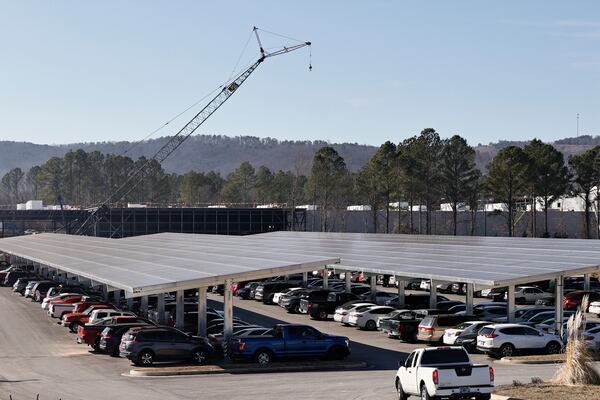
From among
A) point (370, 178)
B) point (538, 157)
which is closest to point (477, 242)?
point (538, 157)

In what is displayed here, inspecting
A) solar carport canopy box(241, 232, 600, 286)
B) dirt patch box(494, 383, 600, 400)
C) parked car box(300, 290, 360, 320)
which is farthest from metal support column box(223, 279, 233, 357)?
parked car box(300, 290, 360, 320)

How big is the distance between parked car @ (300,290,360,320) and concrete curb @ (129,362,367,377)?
18902mm

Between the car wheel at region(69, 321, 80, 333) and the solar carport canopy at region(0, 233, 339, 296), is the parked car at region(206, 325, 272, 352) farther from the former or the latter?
the car wheel at region(69, 321, 80, 333)

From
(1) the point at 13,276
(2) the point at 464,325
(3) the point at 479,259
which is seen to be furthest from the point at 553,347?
(1) the point at 13,276

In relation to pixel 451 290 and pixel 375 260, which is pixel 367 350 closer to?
pixel 375 260

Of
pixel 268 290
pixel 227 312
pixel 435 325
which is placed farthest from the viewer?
pixel 268 290

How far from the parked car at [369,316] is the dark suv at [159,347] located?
1495 cm

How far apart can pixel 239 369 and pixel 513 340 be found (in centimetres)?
1064

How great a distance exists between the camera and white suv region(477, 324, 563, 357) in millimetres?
36750

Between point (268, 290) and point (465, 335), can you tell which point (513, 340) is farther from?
point (268, 290)

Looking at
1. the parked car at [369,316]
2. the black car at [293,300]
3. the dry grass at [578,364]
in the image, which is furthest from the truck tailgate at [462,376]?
the black car at [293,300]

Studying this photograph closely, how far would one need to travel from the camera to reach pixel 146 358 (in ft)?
117

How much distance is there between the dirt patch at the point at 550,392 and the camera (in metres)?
24.2

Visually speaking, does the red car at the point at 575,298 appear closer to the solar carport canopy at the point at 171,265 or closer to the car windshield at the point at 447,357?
the solar carport canopy at the point at 171,265
